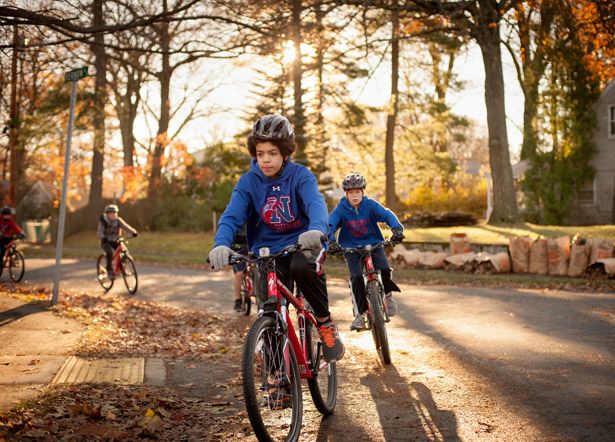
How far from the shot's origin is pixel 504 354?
8008 mm

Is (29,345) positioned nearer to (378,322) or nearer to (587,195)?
(378,322)

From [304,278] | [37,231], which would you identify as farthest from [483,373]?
[37,231]

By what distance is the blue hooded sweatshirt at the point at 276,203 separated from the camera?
5.16 m

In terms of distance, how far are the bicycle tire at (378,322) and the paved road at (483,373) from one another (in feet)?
0.56

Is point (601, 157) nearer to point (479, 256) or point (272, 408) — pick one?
point (479, 256)

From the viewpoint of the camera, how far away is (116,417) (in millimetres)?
5512

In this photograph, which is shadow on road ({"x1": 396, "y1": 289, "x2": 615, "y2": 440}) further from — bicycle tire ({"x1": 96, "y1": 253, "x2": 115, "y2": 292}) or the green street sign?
bicycle tire ({"x1": 96, "y1": 253, "x2": 115, "y2": 292})

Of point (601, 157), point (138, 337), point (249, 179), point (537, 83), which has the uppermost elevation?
point (537, 83)

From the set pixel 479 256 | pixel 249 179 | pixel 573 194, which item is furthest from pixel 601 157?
pixel 249 179

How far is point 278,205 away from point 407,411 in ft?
6.31

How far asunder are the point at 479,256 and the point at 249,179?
14.1 m

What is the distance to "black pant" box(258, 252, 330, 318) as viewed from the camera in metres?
5.02

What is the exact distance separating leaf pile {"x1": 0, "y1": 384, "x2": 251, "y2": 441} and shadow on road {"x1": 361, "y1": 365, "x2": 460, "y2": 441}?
106 cm

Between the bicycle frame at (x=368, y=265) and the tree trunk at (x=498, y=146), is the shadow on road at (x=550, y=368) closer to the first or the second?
the bicycle frame at (x=368, y=265)
